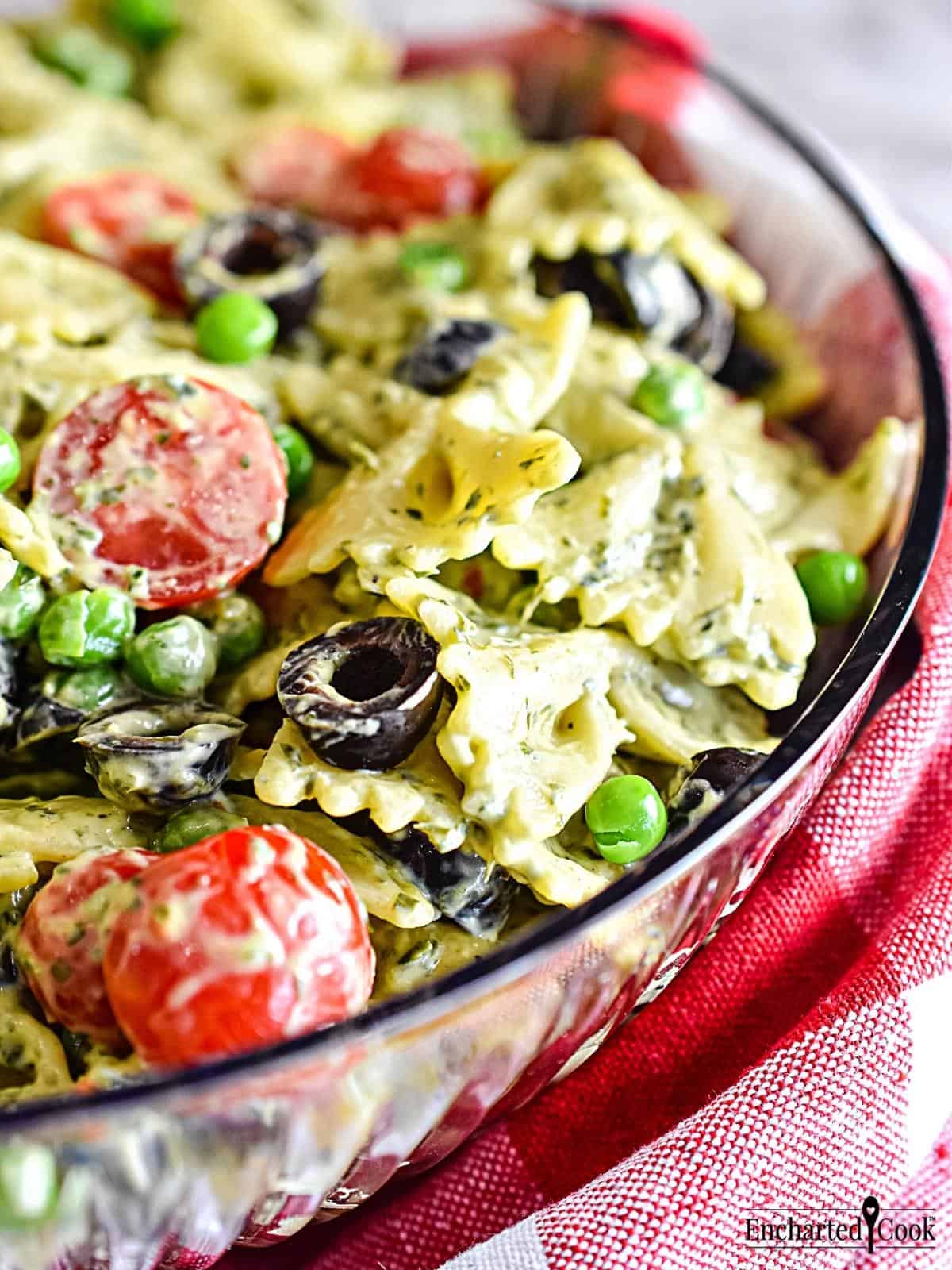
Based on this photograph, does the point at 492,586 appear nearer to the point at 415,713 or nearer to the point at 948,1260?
the point at 415,713

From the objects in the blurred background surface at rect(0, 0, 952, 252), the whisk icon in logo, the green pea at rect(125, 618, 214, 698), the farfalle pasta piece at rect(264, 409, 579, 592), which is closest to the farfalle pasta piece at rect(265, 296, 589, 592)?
the farfalle pasta piece at rect(264, 409, 579, 592)

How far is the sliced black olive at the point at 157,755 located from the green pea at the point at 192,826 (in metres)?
0.01

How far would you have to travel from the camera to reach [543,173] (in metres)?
2.03

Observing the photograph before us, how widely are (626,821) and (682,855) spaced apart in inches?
6.6

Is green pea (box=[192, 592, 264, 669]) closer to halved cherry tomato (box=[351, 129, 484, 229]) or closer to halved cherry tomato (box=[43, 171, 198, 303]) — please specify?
halved cherry tomato (box=[43, 171, 198, 303])

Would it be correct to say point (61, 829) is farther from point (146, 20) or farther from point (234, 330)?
point (146, 20)

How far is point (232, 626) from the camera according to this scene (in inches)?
55.9

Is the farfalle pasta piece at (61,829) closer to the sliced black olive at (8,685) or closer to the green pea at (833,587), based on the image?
the sliced black olive at (8,685)

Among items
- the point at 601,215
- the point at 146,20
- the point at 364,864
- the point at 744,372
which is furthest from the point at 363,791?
the point at 146,20

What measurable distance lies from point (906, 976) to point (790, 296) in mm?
1163

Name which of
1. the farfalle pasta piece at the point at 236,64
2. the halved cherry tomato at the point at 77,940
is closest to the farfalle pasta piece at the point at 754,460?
the halved cherry tomato at the point at 77,940

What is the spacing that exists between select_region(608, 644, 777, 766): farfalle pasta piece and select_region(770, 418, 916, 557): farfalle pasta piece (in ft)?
0.76

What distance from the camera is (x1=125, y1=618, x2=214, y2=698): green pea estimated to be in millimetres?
1331

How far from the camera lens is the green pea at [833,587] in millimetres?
1553
